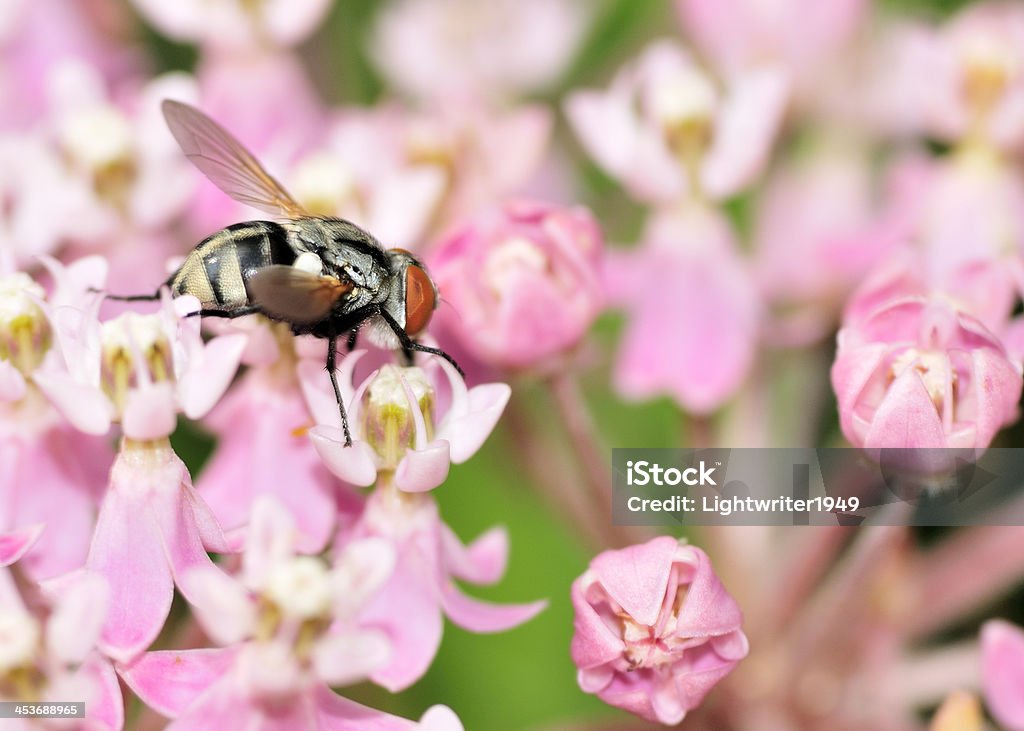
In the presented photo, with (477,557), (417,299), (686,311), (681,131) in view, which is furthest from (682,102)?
(477,557)

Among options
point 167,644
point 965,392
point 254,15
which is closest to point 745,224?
point 254,15

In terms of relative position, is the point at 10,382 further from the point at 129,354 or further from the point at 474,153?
the point at 474,153

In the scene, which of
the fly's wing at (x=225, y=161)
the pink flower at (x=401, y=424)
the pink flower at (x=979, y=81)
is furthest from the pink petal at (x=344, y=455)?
the pink flower at (x=979, y=81)

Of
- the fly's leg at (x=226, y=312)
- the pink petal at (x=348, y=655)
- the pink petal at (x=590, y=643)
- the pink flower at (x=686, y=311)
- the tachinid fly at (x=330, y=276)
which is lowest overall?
the pink petal at (x=348, y=655)

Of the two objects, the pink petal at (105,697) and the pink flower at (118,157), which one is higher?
the pink flower at (118,157)

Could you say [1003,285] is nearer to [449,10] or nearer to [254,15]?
[254,15]

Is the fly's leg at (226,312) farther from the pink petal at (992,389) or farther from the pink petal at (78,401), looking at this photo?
the pink petal at (992,389)
